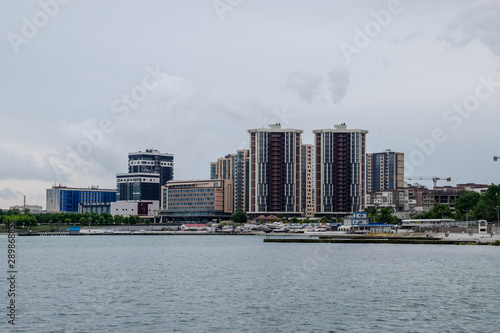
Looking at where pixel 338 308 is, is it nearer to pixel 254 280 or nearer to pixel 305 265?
pixel 254 280

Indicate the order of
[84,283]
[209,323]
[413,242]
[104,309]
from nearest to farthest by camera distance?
[209,323] → [104,309] → [84,283] → [413,242]

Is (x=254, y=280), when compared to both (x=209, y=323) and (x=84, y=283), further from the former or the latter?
(x=209, y=323)

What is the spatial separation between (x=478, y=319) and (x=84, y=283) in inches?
1737

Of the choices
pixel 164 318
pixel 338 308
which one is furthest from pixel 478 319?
pixel 164 318

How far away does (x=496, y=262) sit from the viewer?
101 m

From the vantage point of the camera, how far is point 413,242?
16638cm

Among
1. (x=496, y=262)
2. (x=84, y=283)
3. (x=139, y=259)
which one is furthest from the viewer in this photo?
(x=139, y=259)

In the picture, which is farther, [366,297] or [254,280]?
[254,280]

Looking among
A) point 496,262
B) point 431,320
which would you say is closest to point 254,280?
point 431,320

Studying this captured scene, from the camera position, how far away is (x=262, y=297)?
2542 inches

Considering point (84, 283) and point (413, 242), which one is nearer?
point (84, 283)

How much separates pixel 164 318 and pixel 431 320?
66.0 ft

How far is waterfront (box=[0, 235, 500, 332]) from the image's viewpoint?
5030 cm

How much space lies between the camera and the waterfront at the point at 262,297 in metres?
50.3
